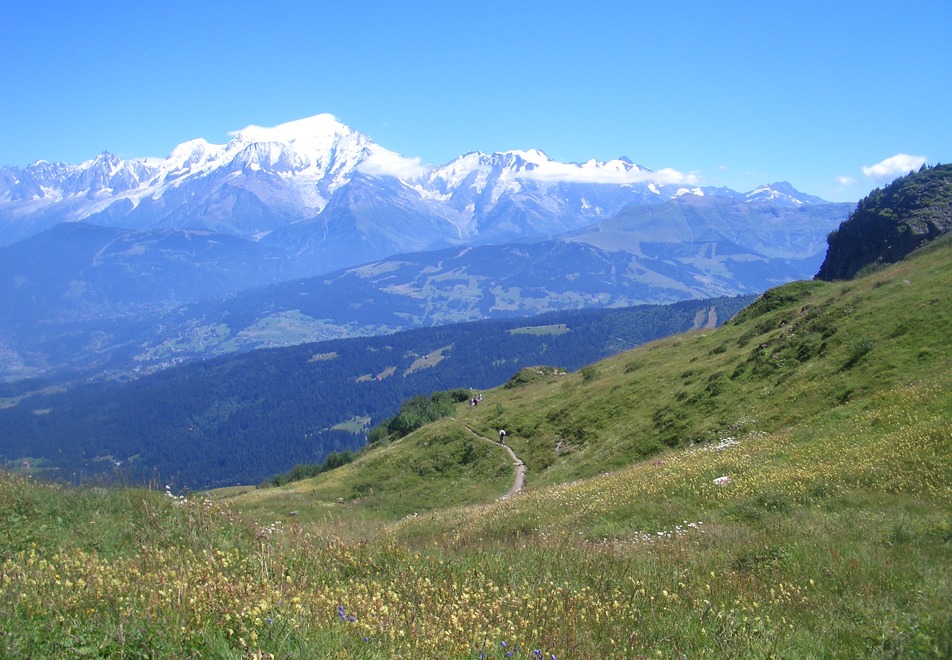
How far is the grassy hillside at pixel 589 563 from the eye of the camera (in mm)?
5641

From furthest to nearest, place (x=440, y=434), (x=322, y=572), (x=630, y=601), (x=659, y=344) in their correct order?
(x=659, y=344)
(x=440, y=434)
(x=322, y=572)
(x=630, y=601)

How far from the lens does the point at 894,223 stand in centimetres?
7919

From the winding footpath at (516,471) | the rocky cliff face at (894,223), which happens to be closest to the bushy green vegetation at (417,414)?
the winding footpath at (516,471)

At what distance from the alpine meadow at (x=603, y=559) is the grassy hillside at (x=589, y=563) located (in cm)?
4

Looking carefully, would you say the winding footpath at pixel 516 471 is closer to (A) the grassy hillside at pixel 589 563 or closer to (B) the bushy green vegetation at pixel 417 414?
(A) the grassy hillside at pixel 589 563

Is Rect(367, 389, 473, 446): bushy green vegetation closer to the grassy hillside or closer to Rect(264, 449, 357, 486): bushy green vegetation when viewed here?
Rect(264, 449, 357, 486): bushy green vegetation

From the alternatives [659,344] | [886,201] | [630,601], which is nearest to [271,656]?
[630,601]

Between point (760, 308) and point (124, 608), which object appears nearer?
point (124, 608)

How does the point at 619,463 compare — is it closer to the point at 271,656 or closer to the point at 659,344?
the point at 271,656

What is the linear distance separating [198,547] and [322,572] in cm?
255

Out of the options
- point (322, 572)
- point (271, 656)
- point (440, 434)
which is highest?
point (271, 656)

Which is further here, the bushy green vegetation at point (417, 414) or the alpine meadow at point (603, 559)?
the bushy green vegetation at point (417, 414)

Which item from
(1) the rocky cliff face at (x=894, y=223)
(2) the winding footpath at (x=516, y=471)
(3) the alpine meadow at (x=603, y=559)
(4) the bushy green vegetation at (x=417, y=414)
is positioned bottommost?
(4) the bushy green vegetation at (x=417, y=414)

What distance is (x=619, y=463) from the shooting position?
3066 centimetres
